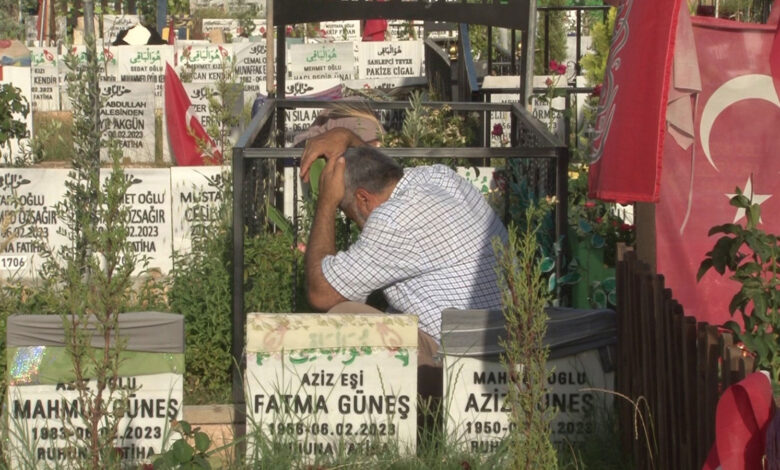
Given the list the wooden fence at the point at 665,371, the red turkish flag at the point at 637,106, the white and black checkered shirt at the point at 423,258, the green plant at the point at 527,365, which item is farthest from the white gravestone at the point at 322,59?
the green plant at the point at 527,365

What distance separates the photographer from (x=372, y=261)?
5.32 meters

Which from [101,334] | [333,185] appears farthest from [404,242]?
[101,334]

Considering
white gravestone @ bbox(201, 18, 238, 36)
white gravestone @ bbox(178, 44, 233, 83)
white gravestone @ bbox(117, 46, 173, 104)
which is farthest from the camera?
white gravestone @ bbox(201, 18, 238, 36)

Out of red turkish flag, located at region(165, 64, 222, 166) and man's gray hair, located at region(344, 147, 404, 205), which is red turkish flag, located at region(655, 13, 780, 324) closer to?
man's gray hair, located at region(344, 147, 404, 205)

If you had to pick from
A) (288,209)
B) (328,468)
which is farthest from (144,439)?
(288,209)

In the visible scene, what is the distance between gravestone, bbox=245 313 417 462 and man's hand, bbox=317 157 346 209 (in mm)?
1200

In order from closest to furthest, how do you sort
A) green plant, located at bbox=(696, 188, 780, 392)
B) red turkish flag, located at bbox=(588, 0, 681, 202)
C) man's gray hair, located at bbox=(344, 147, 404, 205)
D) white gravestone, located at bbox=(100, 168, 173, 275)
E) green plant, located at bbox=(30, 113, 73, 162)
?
green plant, located at bbox=(696, 188, 780, 392)
red turkish flag, located at bbox=(588, 0, 681, 202)
man's gray hair, located at bbox=(344, 147, 404, 205)
white gravestone, located at bbox=(100, 168, 173, 275)
green plant, located at bbox=(30, 113, 73, 162)

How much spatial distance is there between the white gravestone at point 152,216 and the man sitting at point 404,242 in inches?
183

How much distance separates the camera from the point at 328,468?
4.46 meters

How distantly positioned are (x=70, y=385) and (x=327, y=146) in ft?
5.91

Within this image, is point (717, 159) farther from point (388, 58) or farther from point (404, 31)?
point (404, 31)

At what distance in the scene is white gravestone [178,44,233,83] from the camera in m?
22.2

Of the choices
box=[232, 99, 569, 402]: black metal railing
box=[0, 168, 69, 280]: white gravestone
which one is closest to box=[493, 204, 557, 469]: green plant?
box=[232, 99, 569, 402]: black metal railing

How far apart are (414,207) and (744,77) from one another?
1.41 meters
